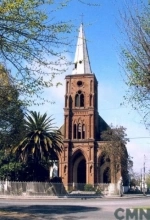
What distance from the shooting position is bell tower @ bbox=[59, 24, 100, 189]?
64.4m

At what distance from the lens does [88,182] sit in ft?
207

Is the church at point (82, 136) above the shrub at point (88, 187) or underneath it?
above

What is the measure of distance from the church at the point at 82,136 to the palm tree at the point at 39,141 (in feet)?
55.9

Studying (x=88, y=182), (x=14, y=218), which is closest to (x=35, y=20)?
(x=14, y=218)

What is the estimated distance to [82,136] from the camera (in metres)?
67.6

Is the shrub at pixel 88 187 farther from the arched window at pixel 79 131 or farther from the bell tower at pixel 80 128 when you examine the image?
the arched window at pixel 79 131

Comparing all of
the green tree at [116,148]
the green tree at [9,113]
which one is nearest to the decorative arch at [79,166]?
the green tree at [116,148]

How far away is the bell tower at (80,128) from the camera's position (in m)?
64.4

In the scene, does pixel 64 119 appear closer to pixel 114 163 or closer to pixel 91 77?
pixel 91 77

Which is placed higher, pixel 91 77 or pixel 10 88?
pixel 91 77

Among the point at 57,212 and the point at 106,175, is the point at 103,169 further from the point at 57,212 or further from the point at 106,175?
the point at 57,212

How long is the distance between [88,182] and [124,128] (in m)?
12.1

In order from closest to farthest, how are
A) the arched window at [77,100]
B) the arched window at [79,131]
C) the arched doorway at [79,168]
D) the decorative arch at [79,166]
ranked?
the decorative arch at [79,166], the arched doorway at [79,168], the arched window at [79,131], the arched window at [77,100]

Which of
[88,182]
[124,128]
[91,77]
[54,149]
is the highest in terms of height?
[91,77]
